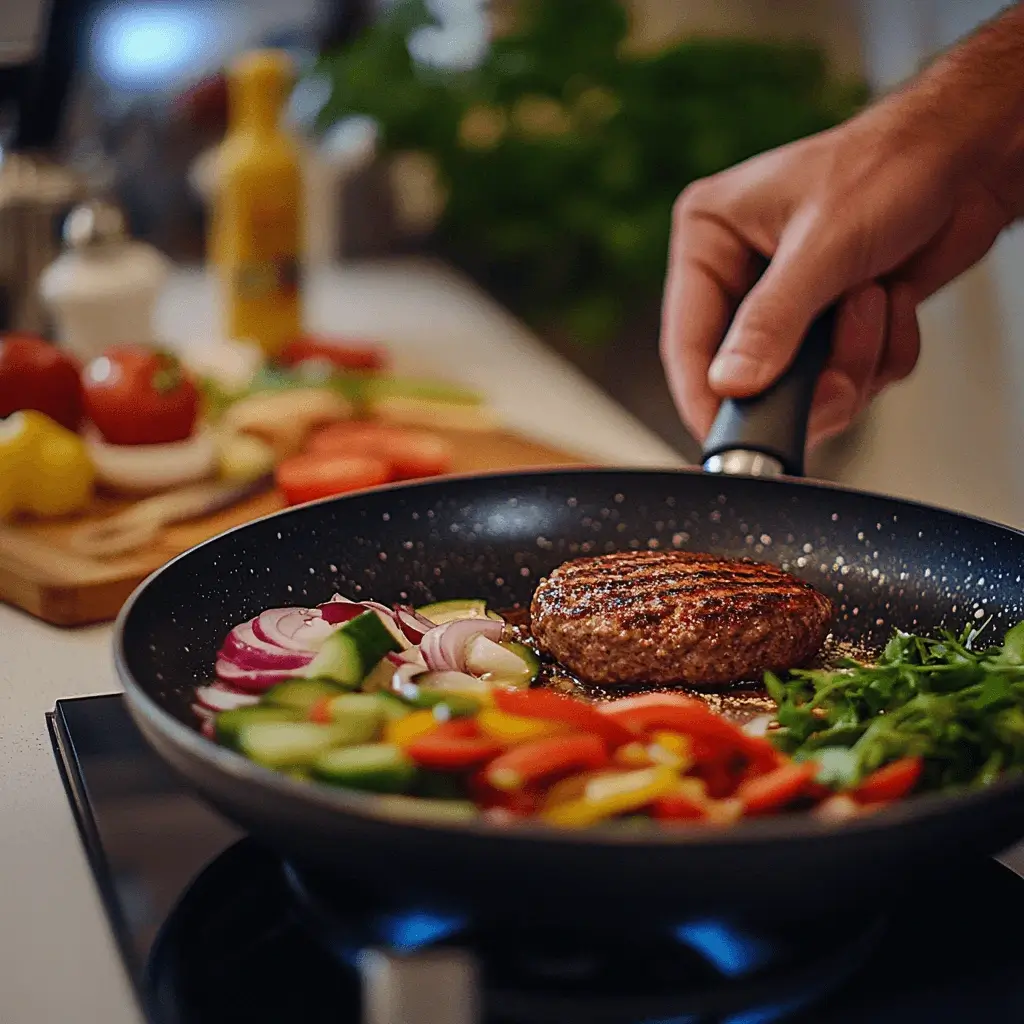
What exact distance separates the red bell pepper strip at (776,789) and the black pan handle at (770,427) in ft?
1.79

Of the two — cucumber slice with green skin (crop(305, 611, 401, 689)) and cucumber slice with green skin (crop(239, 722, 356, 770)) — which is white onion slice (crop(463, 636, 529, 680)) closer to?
cucumber slice with green skin (crop(305, 611, 401, 689))

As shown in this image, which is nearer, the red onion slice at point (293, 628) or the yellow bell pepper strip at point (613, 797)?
the yellow bell pepper strip at point (613, 797)

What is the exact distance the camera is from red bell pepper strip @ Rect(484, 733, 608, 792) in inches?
31.1

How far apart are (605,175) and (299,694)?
183 centimetres

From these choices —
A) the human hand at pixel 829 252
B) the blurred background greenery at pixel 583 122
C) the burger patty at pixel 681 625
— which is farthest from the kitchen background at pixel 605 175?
the burger patty at pixel 681 625

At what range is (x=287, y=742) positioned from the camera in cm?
85

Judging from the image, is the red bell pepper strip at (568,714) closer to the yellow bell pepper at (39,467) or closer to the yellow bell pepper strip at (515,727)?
the yellow bell pepper strip at (515,727)

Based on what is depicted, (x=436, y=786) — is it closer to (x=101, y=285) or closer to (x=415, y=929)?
(x=415, y=929)

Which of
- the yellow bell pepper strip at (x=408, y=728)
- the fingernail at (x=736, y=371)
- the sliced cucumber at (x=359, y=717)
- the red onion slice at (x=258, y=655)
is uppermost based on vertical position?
the fingernail at (x=736, y=371)

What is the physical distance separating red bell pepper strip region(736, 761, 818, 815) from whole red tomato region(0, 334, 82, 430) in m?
1.33

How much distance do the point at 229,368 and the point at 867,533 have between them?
1201 millimetres

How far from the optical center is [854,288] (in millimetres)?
1478

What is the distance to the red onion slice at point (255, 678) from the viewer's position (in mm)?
1046

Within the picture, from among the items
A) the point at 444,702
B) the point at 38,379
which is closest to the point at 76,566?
the point at 38,379
